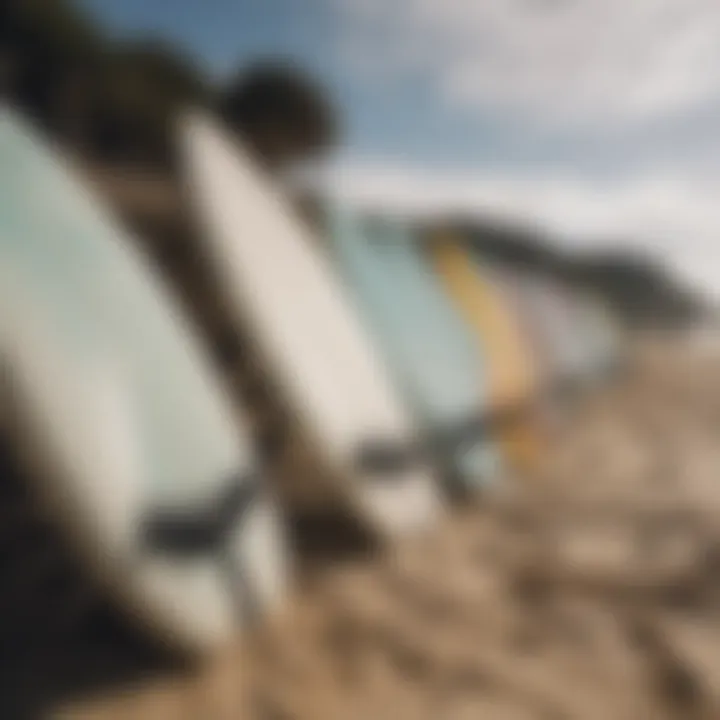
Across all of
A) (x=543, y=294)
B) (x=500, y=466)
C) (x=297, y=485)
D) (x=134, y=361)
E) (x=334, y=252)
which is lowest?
(x=134, y=361)

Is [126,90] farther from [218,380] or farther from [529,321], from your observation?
[218,380]

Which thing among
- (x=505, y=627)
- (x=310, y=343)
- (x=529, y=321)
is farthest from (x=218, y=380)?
(x=529, y=321)

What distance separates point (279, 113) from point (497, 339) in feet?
3.22

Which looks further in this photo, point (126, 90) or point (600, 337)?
point (600, 337)

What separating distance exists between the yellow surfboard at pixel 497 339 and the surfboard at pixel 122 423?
71 cm

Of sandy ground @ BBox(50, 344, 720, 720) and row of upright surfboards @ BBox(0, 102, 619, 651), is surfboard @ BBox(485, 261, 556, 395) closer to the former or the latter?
row of upright surfboards @ BBox(0, 102, 619, 651)

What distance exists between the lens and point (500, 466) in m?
1.59

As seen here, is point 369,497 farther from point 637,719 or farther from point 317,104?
point 317,104

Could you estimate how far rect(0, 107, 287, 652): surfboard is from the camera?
2.45 ft

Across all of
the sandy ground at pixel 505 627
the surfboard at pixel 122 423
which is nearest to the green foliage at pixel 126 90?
the surfboard at pixel 122 423

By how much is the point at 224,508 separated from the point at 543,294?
1670 mm

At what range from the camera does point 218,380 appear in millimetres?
1163

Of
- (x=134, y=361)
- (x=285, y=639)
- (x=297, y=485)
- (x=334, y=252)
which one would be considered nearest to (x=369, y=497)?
(x=297, y=485)

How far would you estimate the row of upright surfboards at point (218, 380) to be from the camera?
77cm
